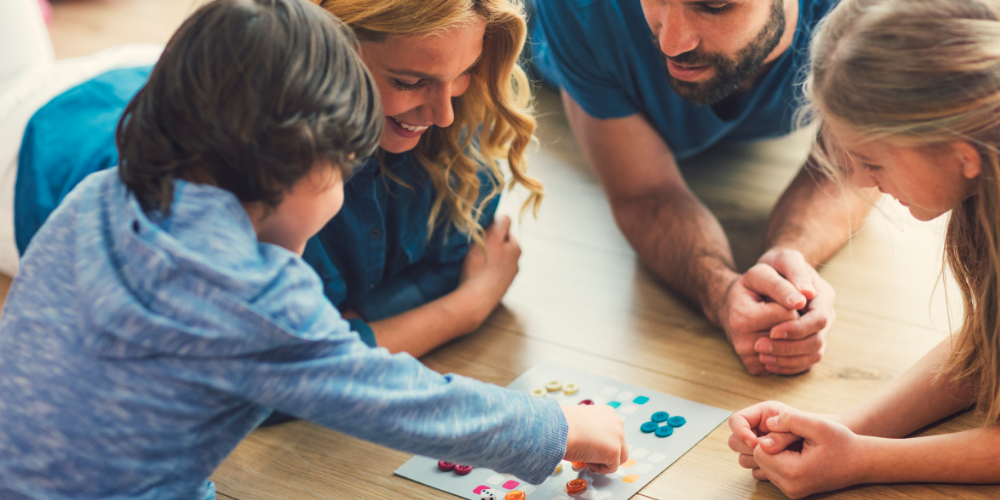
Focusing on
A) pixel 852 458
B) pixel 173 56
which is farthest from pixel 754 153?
pixel 173 56

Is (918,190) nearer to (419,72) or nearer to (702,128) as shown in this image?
(419,72)

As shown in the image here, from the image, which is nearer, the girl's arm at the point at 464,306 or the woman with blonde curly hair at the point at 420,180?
the woman with blonde curly hair at the point at 420,180

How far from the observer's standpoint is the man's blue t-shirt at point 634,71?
4.37ft

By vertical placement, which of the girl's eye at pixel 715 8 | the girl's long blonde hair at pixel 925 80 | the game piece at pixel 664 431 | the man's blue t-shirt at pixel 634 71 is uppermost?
the girl's long blonde hair at pixel 925 80

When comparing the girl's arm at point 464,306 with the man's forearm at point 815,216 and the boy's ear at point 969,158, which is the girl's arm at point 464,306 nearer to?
the man's forearm at point 815,216

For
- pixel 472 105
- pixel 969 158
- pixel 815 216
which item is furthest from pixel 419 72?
pixel 815 216

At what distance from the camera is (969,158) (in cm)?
77

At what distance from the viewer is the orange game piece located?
36.1 inches

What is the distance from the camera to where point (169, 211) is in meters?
0.67

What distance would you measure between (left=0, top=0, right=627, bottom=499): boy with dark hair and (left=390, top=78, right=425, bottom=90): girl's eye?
10.5 inches

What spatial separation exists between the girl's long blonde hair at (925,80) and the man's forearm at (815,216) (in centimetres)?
44

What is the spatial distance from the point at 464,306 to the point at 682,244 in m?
0.35

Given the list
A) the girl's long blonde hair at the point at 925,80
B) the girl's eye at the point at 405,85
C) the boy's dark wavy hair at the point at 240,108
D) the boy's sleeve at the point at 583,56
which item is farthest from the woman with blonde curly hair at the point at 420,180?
the girl's long blonde hair at the point at 925,80

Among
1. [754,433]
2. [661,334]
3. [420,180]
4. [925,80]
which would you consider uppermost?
[925,80]
